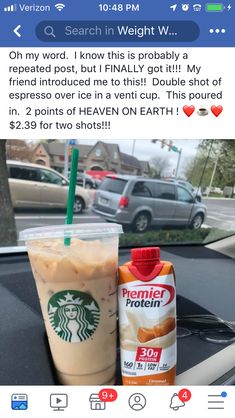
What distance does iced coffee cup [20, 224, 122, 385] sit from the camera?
0.54m

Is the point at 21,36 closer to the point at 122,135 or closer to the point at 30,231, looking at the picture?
the point at 122,135

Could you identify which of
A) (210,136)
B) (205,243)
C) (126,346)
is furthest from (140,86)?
(205,243)

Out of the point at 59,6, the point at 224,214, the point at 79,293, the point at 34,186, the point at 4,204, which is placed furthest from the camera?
the point at 34,186

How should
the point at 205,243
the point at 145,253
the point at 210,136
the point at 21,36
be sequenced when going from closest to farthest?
the point at 145,253 → the point at 21,36 → the point at 210,136 → the point at 205,243

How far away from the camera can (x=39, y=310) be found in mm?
826

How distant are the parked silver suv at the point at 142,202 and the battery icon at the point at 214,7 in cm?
435

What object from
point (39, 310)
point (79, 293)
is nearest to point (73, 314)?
point (79, 293)

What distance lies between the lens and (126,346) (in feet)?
1.89

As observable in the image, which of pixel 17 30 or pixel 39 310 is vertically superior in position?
pixel 17 30

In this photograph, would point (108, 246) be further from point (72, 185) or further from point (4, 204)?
point (4, 204)

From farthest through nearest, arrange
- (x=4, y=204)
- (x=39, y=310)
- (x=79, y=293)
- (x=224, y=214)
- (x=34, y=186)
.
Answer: (x=34, y=186), (x=4, y=204), (x=224, y=214), (x=39, y=310), (x=79, y=293)

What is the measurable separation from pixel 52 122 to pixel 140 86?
180mm

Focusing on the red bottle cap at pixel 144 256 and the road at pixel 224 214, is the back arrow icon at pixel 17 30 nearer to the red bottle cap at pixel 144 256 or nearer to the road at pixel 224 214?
the red bottle cap at pixel 144 256

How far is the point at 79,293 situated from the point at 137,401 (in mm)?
219
